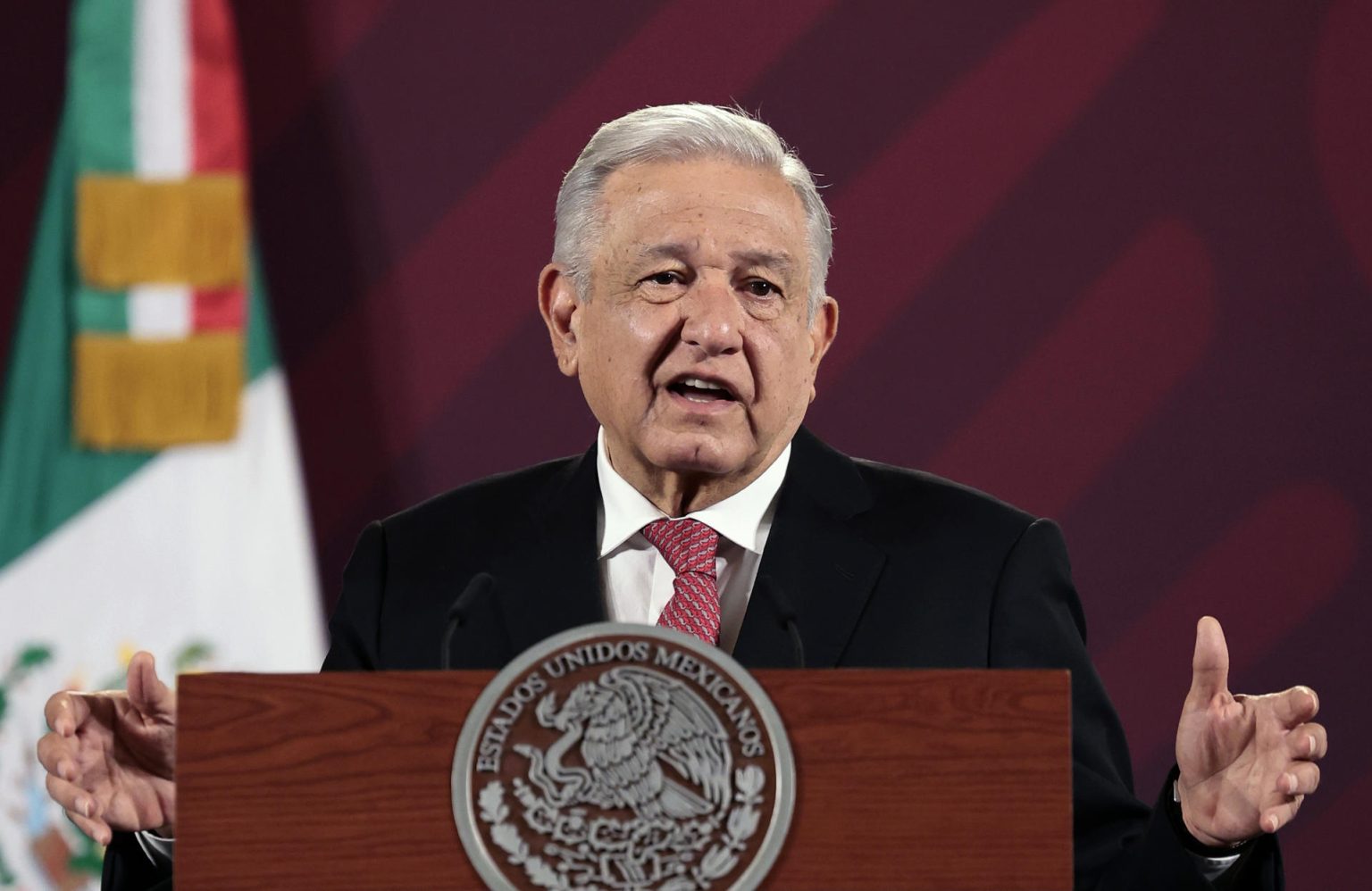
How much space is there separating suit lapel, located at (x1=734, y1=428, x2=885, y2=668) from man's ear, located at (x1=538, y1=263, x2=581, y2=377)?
301 millimetres

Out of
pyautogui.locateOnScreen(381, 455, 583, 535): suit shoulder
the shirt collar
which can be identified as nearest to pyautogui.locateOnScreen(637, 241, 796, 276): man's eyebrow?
the shirt collar

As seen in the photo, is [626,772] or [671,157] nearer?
[626,772]

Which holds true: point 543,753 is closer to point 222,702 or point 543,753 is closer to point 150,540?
point 222,702

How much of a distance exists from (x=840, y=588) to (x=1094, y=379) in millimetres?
1451

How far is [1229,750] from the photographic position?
138 centimetres

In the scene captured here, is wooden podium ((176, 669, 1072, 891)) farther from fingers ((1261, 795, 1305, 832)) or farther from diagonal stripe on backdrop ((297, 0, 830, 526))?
diagonal stripe on backdrop ((297, 0, 830, 526))

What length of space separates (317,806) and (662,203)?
851mm

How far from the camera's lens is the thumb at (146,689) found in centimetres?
145

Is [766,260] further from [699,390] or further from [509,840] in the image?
[509,840]

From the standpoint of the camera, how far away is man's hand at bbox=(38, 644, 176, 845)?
146cm

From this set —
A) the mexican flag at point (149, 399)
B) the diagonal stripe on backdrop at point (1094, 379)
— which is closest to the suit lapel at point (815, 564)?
the diagonal stripe on backdrop at point (1094, 379)

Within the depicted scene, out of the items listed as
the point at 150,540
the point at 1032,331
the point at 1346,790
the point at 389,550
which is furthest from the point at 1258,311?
the point at 150,540

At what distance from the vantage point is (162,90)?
3139mm

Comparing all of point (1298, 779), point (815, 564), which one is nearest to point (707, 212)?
point (815, 564)
